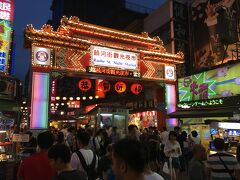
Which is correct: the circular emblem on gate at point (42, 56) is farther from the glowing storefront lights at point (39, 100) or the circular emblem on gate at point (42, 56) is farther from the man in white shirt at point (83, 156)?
the man in white shirt at point (83, 156)

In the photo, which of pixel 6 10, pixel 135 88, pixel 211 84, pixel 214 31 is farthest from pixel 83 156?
pixel 214 31

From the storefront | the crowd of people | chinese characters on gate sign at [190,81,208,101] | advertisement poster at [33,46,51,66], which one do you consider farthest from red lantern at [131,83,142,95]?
the crowd of people

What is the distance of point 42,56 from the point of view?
51.3 ft

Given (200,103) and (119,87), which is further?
(200,103)

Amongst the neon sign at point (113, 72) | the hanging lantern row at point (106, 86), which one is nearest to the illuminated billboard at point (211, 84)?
the hanging lantern row at point (106, 86)

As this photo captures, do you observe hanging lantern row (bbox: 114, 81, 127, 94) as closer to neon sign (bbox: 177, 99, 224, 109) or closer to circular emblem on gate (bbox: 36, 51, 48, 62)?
neon sign (bbox: 177, 99, 224, 109)

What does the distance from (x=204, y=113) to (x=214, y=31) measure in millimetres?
8772

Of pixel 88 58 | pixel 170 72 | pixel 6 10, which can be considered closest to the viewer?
pixel 6 10

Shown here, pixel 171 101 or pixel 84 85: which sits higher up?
pixel 84 85

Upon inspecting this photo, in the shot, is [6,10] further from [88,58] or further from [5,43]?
[88,58]

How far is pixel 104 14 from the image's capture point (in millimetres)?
64875

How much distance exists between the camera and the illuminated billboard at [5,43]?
1430 cm

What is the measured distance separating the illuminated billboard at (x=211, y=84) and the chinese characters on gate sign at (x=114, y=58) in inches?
202

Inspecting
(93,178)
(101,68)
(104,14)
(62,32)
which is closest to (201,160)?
(93,178)
